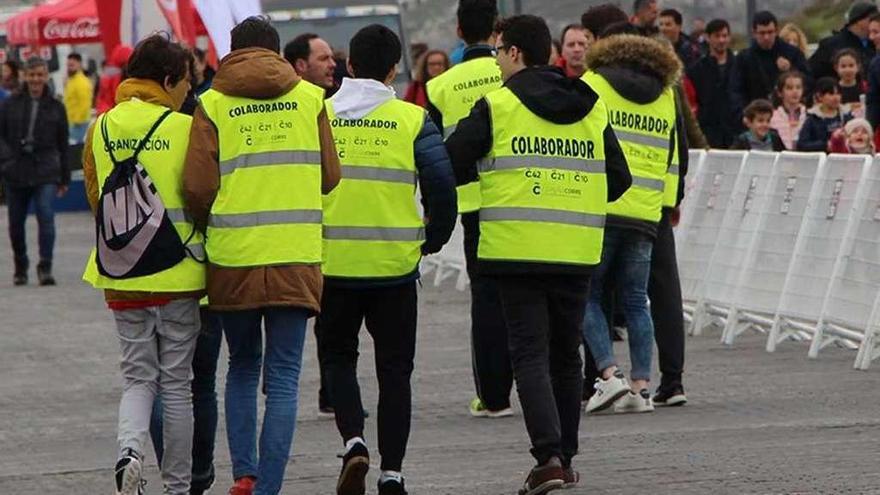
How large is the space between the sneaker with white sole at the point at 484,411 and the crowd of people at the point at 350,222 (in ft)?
0.42

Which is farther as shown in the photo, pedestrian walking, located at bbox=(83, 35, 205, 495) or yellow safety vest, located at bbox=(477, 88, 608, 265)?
yellow safety vest, located at bbox=(477, 88, 608, 265)

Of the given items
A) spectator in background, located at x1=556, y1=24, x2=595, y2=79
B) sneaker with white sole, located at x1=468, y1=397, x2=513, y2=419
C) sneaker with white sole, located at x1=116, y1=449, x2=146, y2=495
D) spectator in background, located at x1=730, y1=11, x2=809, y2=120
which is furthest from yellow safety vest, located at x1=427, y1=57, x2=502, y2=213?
spectator in background, located at x1=730, y1=11, x2=809, y2=120

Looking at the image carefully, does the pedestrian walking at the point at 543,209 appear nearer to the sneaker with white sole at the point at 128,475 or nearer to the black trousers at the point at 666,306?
the sneaker with white sole at the point at 128,475

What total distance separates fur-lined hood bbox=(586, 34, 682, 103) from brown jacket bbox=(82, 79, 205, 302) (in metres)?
3.16

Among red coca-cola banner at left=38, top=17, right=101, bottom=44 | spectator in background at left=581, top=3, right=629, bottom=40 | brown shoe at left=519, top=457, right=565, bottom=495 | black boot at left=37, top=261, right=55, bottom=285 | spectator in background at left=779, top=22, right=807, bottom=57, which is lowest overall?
red coca-cola banner at left=38, top=17, right=101, bottom=44

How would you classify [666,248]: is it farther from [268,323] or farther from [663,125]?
[268,323]

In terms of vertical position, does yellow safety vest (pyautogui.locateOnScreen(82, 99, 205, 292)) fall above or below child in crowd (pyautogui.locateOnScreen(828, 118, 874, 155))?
above

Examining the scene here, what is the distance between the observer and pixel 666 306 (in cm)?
1209

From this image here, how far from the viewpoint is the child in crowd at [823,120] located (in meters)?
17.8

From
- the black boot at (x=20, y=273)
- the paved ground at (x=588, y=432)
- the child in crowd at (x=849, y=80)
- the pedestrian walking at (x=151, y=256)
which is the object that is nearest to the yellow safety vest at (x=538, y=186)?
the paved ground at (x=588, y=432)

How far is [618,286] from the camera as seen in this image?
38.5 ft

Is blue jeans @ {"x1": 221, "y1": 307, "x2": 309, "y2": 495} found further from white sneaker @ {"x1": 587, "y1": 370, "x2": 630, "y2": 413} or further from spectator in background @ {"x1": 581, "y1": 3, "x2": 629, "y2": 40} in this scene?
spectator in background @ {"x1": 581, "y1": 3, "x2": 629, "y2": 40}

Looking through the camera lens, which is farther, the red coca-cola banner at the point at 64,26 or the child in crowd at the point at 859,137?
the red coca-cola banner at the point at 64,26

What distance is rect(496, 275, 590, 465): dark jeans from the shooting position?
30.0 ft
